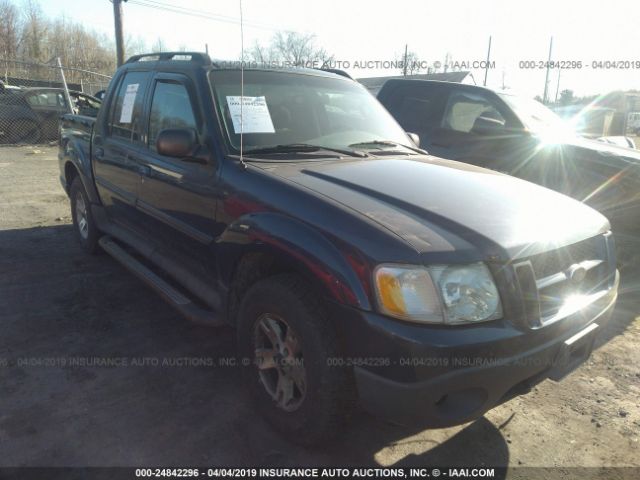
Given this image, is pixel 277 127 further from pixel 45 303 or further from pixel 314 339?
pixel 45 303

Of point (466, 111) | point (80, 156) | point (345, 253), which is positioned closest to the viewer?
point (345, 253)

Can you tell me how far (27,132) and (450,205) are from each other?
629 inches

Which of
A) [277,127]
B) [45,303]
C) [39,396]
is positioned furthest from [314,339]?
[45,303]

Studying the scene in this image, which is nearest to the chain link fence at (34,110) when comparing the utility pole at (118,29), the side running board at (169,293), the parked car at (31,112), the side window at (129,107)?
the parked car at (31,112)

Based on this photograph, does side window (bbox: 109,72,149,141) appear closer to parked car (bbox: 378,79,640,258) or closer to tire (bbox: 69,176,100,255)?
tire (bbox: 69,176,100,255)

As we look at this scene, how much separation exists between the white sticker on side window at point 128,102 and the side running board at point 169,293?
1.13 meters

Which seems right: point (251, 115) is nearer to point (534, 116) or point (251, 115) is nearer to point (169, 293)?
point (169, 293)

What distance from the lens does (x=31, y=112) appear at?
1448 centimetres

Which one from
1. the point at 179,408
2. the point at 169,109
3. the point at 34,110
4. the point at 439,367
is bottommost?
the point at 179,408

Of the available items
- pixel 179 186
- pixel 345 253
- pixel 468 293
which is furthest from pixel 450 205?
pixel 179 186

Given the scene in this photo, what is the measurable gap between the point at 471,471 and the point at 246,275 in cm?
150

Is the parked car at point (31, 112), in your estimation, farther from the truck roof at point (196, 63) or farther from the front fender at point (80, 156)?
the truck roof at point (196, 63)

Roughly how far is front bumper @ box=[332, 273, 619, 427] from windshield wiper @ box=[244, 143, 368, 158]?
4.45ft

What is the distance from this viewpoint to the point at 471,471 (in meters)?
2.36
